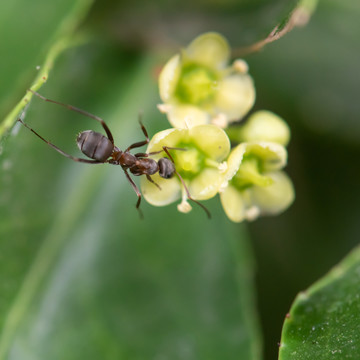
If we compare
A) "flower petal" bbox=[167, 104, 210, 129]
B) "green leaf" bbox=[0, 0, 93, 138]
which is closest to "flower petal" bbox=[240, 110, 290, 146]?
"flower petal" bbox=[167, 104, 210, 129]

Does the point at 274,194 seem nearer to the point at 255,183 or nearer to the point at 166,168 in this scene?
the point at 255,183

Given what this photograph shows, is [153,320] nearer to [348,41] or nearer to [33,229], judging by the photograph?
[33,229]

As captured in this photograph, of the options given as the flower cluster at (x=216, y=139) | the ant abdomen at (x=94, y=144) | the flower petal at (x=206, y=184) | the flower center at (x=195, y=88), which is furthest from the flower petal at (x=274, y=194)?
the ant abdomen at (x=94, y=144)

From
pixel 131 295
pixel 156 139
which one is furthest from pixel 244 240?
pixel 156 139

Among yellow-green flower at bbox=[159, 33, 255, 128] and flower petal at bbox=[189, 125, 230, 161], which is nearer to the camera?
flower petal at bbox=[189, 125, 230, 161]

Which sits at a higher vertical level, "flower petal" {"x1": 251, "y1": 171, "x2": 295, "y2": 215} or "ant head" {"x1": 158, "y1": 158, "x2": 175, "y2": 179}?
"ant head" {"x1": 158, "y1": 158, "x2": 175, "y2": 179}

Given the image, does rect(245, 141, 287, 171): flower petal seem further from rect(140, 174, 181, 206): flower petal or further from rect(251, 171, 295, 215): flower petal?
rect(140, 174, 181, 206): flower petal

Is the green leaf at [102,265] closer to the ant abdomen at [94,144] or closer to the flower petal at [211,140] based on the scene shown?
the ant abdomen at [94,144]

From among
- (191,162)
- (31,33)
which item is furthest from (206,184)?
(31,33)
